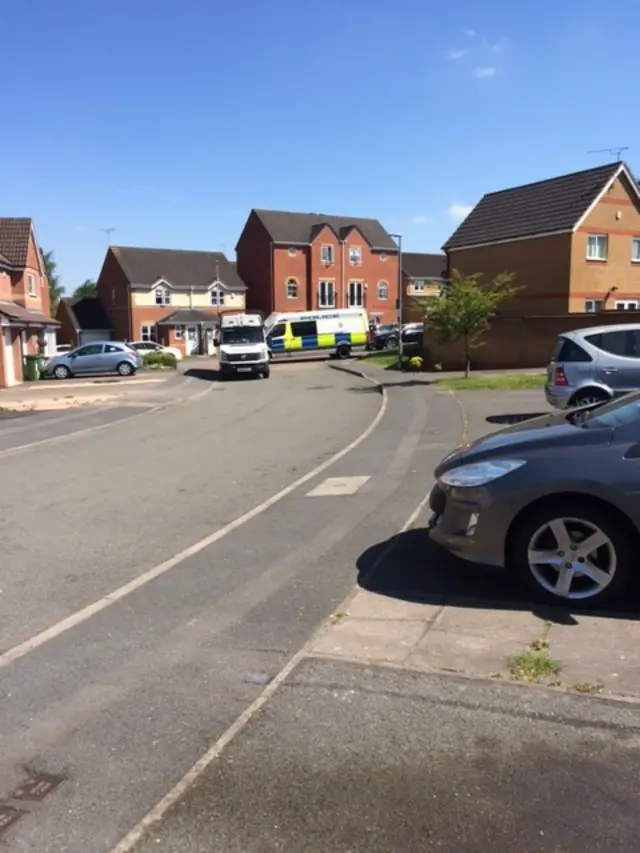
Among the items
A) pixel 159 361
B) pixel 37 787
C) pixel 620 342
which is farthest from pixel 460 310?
pixel 159 361

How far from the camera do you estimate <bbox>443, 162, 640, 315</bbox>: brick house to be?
3444 cm

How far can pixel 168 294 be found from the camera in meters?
68.5

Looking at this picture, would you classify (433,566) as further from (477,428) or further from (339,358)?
(339,358)

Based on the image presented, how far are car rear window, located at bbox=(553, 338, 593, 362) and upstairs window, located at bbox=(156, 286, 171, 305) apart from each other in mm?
57571

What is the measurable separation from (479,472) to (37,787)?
10.8 feet

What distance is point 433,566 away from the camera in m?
5.96

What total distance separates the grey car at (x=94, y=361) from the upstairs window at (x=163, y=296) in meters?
28.8

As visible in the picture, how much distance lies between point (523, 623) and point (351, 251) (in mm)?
70469

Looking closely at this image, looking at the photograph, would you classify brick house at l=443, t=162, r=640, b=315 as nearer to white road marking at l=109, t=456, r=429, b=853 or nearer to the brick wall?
the brick wall

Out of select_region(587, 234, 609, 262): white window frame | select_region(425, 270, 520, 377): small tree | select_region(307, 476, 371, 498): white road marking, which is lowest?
select_region(307, 476, 371, 498): white road marking

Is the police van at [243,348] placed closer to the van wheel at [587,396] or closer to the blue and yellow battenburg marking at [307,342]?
the blue and yellow battenburg marking at [307,342]

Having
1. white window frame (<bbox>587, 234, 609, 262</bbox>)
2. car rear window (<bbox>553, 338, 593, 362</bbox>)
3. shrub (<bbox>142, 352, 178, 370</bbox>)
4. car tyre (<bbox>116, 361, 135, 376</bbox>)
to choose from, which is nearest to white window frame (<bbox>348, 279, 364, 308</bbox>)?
shrub (<bbox>142, 352, 178, 370</bbox>)

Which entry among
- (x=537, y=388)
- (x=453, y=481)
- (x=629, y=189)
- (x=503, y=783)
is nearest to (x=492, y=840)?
(x=503, y=783)

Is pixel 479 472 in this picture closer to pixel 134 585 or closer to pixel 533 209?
pixel 134 585
